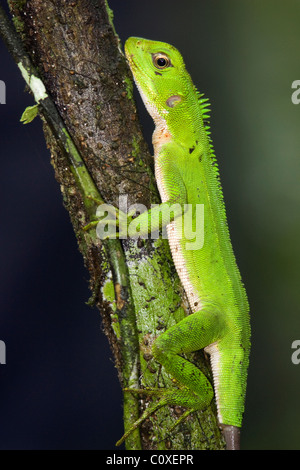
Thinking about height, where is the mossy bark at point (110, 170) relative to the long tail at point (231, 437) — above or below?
above

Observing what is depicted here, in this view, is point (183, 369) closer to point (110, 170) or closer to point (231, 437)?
point (231, 437)

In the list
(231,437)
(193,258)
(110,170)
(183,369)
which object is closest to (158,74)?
(110,170)

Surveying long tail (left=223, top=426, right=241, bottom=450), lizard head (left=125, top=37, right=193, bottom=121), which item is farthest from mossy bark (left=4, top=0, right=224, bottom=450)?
lizard head (left=125, top=37, right=193, bottom=121)

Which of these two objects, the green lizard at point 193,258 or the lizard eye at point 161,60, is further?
the lizard eye at point 161,60

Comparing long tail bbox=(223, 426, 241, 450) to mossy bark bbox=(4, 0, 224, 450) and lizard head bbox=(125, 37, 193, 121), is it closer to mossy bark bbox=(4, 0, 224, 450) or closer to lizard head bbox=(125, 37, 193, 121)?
mossy bark bbox=(4, 0, 224, 450)

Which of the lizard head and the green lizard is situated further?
the lizard head

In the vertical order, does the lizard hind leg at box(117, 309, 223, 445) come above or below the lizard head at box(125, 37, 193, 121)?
below

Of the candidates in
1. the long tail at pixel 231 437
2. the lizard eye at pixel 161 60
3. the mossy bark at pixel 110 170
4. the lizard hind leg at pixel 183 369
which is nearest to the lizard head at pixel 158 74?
the lizard eye at pixel 161 60

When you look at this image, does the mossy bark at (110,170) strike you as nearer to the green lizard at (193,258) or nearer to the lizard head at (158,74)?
the green lizard at (193,258)

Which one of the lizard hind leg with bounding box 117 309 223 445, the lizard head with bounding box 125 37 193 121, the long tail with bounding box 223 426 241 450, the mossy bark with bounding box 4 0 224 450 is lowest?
the long tail with bounding box 223 426 241 450
